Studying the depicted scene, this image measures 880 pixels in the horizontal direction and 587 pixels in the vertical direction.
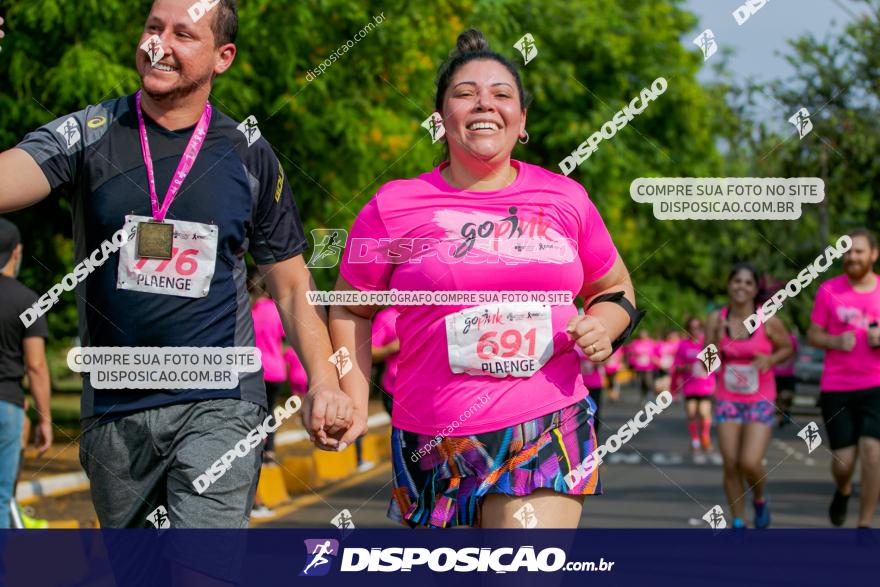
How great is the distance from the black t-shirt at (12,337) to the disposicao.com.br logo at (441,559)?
3.12m

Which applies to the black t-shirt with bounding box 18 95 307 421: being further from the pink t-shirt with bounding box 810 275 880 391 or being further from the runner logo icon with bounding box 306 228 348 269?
the pink t-shirt with bounding box 810 275 880 391

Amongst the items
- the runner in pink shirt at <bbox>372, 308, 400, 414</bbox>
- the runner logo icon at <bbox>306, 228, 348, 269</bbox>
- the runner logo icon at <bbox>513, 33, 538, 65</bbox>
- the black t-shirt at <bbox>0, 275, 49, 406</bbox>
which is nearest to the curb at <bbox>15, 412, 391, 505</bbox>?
the runner in pink shirt at <bbox>372, 308, 400, 414</bbox>

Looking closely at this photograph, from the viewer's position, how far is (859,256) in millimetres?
9531

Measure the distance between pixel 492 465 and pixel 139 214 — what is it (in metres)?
1.24

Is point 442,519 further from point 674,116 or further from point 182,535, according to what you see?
point 674,116

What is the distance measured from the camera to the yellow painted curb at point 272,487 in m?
12.8

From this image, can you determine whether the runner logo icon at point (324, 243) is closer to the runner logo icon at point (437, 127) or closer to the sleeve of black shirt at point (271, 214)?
the runner logo icon at point (437, 127)

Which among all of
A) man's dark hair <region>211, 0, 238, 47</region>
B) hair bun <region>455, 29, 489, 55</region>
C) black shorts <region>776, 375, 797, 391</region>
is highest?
black shorts <region>776, 375, 797, 391</region>

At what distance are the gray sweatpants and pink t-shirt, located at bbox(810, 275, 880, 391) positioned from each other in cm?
620

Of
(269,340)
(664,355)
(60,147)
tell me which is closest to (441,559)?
(60,147)

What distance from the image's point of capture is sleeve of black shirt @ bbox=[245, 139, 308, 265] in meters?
4.26

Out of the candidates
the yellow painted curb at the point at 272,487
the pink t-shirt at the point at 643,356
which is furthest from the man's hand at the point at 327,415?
the pink t-shirt at the point at 643,356

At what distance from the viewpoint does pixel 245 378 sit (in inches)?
163

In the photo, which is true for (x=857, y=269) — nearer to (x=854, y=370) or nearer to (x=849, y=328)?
(x=849, y=328)
